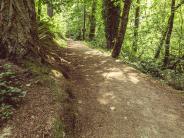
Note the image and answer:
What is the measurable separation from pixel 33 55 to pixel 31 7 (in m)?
1.36

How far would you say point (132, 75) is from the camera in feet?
29.9

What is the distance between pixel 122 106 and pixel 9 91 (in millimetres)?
2966

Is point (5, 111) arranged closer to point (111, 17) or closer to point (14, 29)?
point (14, 29)

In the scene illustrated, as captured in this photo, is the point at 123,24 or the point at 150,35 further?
the point at 150,35

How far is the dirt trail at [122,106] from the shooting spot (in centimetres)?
537

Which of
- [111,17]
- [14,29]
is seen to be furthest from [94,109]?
[111,17]

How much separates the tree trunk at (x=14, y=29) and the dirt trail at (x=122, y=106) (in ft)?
6.25

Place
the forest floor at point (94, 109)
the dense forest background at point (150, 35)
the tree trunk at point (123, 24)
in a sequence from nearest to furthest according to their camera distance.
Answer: the forest floor at point (94, 109) → the tree trunk at point (123, 24) → the dense forest background at point (150, 35)

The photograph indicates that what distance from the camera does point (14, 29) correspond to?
6.27 m

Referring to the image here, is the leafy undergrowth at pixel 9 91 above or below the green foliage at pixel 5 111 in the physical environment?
above

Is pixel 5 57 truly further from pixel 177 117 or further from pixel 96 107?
pixel 177 117

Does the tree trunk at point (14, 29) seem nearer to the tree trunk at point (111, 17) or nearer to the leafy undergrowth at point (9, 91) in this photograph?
the leafy undergrowth at point (9, 91)

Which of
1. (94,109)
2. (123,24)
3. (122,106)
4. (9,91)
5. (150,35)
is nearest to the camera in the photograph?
(9,91)

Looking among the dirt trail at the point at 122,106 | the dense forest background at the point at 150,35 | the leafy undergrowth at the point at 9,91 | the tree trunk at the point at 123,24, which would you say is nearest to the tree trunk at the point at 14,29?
the leafy undergrowth at the point at 9,91
